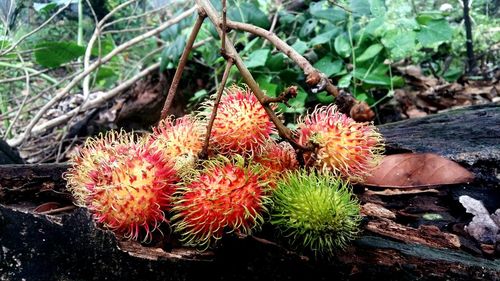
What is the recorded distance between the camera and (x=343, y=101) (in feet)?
4.51

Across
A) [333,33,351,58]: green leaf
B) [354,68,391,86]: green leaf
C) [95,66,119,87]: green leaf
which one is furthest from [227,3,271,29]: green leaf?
[95,66,119,87]: green leaf

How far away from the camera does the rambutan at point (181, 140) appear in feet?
4.96

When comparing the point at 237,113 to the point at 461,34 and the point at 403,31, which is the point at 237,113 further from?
the point at 461,34

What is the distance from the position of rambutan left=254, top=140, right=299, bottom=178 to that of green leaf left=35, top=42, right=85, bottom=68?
2.30 m

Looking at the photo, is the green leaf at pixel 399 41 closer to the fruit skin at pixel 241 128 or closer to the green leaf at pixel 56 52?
the fruit skin at pixel 241 128

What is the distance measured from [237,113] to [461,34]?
3.76 m

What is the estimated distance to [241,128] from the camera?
59.0 inches

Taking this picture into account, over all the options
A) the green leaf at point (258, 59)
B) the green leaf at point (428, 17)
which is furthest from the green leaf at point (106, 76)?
the green leaf at point (428, 17)

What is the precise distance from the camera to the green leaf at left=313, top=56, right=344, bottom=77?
11.2 ft

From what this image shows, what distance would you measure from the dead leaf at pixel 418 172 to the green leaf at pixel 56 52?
2.40 m

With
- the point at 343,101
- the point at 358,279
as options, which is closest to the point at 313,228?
the point at 358,279

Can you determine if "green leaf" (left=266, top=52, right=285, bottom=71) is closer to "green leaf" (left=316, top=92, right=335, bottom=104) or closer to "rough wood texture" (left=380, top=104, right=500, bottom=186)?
"green leaf" (left=316, top=92, right=335, bottom=104)

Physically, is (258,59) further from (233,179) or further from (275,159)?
(233,179)

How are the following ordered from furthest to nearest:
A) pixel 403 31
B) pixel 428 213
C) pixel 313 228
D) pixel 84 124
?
pixel 84 124, pixel 403 31, pixel 428 213, pixel 313 228
